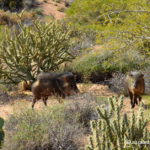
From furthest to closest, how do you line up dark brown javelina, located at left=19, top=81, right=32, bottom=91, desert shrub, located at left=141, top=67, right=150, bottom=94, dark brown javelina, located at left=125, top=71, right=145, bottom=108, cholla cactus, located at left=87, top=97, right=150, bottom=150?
dark brown javelina, located at left=19, top=81, right=32, bottom=91 < desert shrub, located at left=141, top=67, right=150, bottom=94 < dark brown javelina, located at left=125, top=71, right=145, bottom=108 < cholla cactus, located at left=87, top=97, right=150, bottom=150

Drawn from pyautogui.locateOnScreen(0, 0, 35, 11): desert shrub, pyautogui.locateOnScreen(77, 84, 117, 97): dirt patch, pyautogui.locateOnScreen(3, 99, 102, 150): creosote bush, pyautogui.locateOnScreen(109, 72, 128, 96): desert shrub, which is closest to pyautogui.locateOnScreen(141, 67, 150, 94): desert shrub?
pyautogui.locateOnScreen(109, 72, 128, 96): desert shrub

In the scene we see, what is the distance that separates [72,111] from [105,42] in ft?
10.2

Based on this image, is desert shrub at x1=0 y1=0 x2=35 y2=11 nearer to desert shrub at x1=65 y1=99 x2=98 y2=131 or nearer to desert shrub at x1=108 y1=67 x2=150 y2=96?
desert shrub at x1=108 y1=67 x2=150 y2=96

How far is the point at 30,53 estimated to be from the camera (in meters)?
10.3

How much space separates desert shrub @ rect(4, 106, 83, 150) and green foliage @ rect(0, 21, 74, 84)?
4128mm

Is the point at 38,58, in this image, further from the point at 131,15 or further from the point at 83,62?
the point at 131,15

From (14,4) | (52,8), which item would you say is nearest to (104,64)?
(14,4)

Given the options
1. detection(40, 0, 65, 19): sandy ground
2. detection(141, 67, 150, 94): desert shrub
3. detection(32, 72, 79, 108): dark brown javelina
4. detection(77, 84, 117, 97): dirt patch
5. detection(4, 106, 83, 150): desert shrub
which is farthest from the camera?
detection(40, 0, 65, 19): sandy ground

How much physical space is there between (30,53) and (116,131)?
649 cm

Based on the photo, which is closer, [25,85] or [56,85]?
[56,85]

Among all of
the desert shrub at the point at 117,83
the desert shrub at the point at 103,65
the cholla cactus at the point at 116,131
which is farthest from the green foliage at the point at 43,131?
the desert shrub at the point at 103,65

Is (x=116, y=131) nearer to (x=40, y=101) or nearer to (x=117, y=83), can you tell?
(x=40, y=101)

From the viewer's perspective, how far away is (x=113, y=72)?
11.7m

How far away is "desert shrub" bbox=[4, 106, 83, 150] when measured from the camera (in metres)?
5.38
